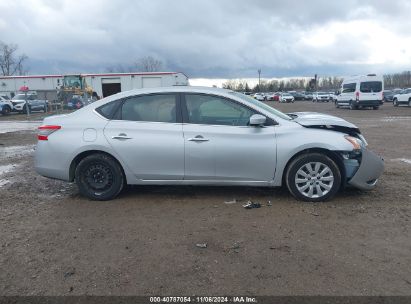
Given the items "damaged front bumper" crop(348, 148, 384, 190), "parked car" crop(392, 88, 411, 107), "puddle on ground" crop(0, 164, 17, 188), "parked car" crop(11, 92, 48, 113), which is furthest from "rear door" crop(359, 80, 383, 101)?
"puddle on ground" crop(0, 164, 17, 188)

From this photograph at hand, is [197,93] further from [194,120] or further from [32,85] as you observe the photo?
[32,85]

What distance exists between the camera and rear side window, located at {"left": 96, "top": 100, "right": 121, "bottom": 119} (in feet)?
17.7

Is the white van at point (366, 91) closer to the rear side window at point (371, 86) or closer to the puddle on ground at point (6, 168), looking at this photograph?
the rear side window at point (371, 86)

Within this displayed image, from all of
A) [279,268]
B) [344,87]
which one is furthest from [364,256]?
[344,87]

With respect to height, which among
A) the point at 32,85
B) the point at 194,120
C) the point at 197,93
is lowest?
the point at 194,120

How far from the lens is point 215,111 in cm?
528

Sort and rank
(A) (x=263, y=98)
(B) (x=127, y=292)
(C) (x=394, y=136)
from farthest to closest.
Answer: (A) (x=263, y=98), (C) (x=394, y=136), (B) (x=127, y=292)

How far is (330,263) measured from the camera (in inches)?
138

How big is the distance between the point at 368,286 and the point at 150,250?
2067 mm

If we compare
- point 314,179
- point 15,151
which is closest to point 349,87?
point 15,151

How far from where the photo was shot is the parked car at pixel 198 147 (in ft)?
16.6

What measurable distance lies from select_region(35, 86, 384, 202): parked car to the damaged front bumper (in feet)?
0.05

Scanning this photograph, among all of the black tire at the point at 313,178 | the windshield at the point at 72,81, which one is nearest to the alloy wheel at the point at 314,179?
the black tire at the point at 313,178

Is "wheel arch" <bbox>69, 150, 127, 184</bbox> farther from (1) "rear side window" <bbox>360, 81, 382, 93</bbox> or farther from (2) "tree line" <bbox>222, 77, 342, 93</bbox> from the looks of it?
(2) "tree line" <bbox>222, 77, 342, 93</bbox>
